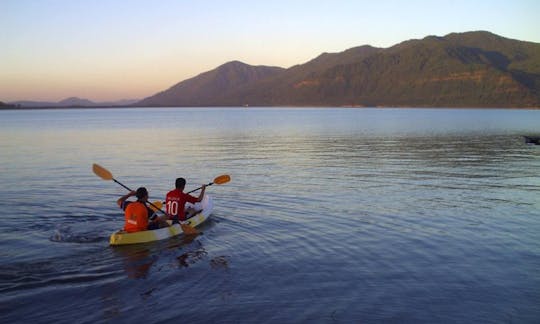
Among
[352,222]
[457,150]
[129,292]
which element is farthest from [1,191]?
[457,150]

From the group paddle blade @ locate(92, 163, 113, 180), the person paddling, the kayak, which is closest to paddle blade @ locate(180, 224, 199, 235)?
the kayak

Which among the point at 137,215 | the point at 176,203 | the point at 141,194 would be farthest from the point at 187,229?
the point at 141,194

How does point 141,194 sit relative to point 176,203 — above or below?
above

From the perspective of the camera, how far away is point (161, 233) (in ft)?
43.2

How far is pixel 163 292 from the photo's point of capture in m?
9.45

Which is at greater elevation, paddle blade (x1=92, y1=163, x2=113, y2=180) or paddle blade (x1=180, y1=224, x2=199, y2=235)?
paddle blade (x1=92, y1=163, x2=113, y2=180)

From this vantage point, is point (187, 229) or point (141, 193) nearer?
point (141, 193)

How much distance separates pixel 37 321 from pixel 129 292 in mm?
1805

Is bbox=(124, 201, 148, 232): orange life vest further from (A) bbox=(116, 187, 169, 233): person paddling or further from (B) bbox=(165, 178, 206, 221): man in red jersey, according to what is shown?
(B) bbox=(165, 178, 206, 221): man in red jersey

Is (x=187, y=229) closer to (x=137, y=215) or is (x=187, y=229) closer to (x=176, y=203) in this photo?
(x=176, y=203)

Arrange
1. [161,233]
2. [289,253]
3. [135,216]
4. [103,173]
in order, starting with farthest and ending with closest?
[103,173], [161,233], [135,216], [289,253]

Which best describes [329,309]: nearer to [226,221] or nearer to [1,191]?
[226,221]

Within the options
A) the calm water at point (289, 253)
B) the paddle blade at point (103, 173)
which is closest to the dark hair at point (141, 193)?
the calm water at point (289, 253)

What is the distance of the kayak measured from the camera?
12257 millimetres
